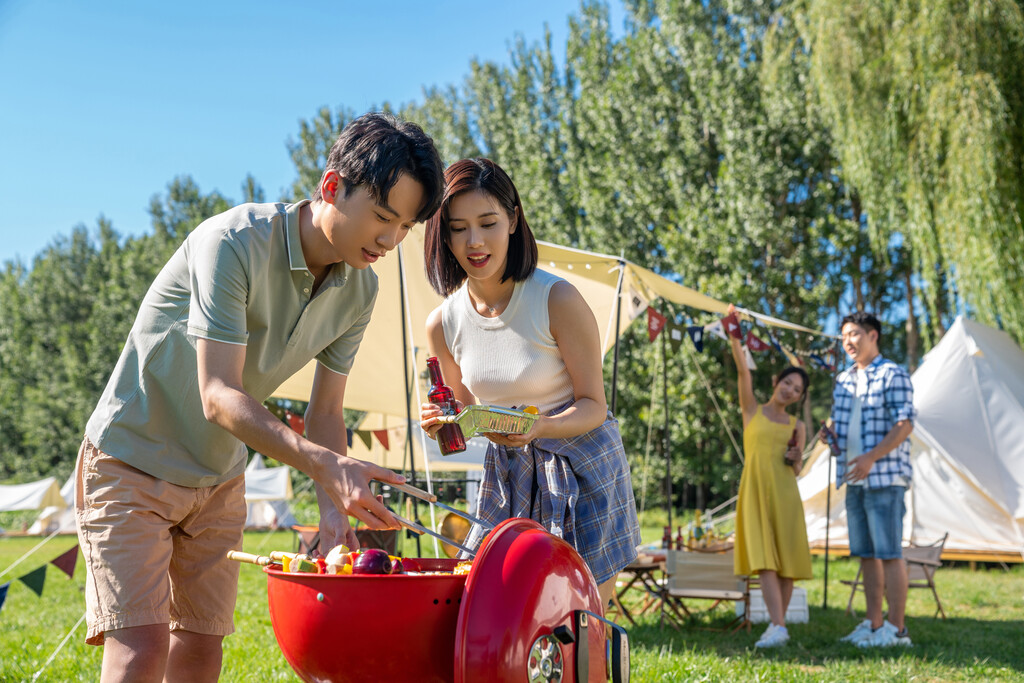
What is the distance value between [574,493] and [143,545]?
3.27ft

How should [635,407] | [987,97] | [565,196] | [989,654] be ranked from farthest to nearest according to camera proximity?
1. [565,196]
2. [635,407]
3. [987,97]
4. [989,654]

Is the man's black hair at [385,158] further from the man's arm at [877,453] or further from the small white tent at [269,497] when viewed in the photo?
the small white tent at [269,497]

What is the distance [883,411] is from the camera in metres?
5.12

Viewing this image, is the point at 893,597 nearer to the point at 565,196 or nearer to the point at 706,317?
the point at 706,317

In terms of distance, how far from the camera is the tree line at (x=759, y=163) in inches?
344

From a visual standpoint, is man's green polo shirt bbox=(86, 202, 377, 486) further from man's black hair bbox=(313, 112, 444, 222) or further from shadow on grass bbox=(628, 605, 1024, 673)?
shadow on grass bbox=(628, 605, 1024, 673)

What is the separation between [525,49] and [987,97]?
15337 mm

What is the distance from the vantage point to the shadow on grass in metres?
4.56

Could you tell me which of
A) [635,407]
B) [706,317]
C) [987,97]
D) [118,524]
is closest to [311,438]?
[118,524]

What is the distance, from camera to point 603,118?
60.5 ft

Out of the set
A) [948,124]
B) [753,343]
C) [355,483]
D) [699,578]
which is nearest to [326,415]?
[355,483]

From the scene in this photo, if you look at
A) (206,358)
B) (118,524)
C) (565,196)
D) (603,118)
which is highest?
(603,118)

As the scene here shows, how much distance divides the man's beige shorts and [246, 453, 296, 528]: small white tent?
1536cm

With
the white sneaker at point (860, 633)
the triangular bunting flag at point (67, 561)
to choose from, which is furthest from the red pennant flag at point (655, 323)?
the triangular bunting flag at point (67, 561)
